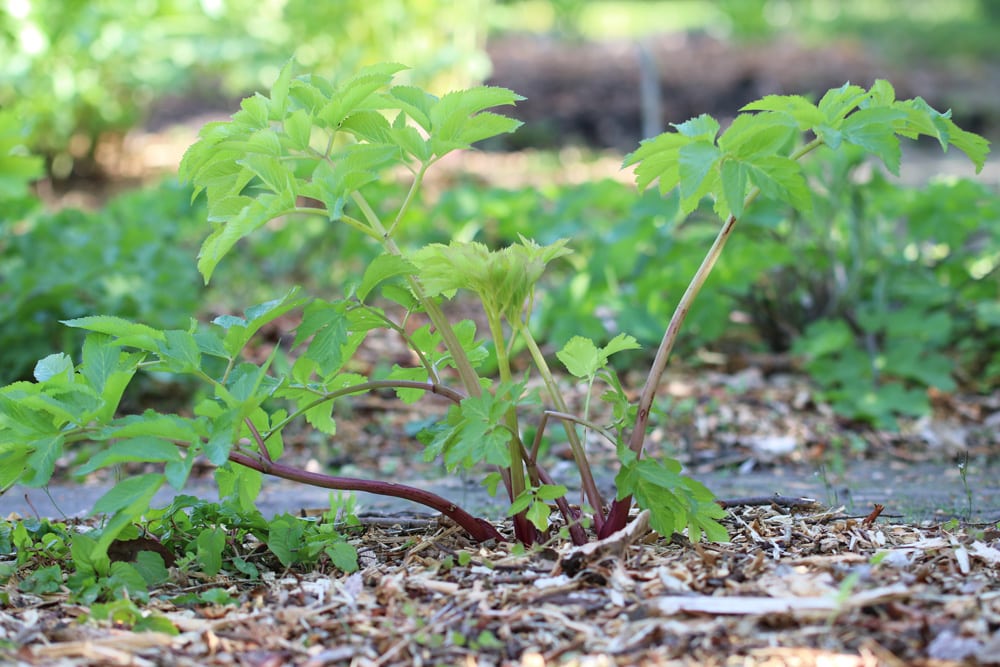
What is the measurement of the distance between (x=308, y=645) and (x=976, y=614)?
1090 millimetres

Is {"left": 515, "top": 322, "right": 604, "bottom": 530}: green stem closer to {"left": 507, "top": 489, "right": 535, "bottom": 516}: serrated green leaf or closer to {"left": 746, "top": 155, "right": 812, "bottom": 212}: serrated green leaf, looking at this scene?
{"left": 507, "top": 489, "right": 535, "bottom": 516}: serrated green leaf

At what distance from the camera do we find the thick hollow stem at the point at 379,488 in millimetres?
1941

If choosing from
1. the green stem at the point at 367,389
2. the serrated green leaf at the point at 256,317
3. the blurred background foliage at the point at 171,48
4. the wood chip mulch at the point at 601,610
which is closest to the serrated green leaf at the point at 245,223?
the serrated green leaf at the point at 256,317

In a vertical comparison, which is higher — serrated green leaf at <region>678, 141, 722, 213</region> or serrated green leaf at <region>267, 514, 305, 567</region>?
serrated green leaf at <region>678, 141, 722, 213</region>

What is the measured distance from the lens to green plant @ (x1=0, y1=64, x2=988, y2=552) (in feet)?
5.84

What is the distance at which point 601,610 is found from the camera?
70.8 inches

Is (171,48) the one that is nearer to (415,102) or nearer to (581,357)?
(415,102)

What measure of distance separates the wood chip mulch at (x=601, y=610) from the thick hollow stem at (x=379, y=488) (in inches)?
2.1

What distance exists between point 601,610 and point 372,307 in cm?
67

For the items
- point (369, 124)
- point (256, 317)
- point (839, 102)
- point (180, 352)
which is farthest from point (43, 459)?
point (839, 102)

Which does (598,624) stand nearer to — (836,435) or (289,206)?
(289,206)

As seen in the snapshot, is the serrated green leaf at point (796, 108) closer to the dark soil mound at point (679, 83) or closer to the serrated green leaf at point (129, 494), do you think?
the serrated green leaf at point (129, 494)

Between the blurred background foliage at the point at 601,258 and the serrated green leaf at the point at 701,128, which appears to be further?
the blurred background foliage at the point at 601,258

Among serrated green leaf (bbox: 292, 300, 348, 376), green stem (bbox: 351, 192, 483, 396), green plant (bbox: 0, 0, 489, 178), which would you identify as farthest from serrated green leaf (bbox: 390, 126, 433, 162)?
green plant (bbox: 0, 0, 489, 178)
